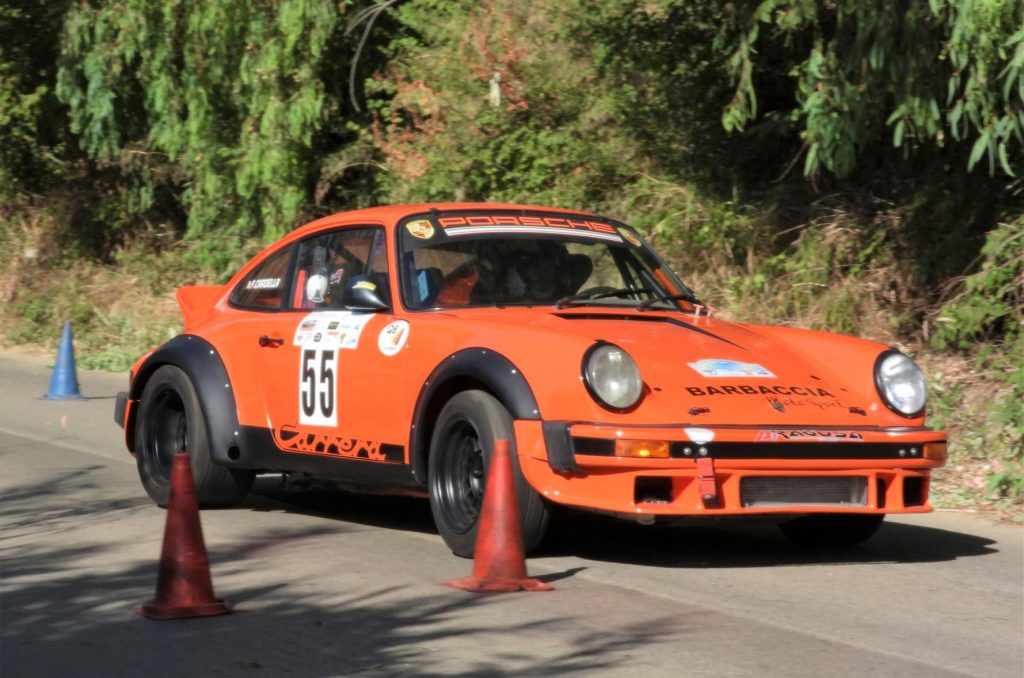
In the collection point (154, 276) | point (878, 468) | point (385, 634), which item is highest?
point (154, 276)

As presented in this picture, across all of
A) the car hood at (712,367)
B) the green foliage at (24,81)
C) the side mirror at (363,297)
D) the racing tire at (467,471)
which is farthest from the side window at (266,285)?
the green foliage at (24,81)

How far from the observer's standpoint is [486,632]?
5.30 meters

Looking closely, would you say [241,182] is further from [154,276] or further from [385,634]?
[385,634]

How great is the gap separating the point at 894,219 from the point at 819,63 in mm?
2574

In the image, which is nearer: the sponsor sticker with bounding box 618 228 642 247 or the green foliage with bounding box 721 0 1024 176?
the sponsor sticker with bounding box 618 228 642 247

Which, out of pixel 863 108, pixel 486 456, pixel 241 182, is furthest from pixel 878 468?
pixel 241 182

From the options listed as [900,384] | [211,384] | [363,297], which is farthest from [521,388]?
[211,384]

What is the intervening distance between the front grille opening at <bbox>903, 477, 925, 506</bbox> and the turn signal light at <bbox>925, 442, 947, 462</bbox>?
11cm

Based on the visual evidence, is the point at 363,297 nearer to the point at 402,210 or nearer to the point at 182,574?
the point at 402,210

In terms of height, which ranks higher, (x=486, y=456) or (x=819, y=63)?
(x=819, y=63)

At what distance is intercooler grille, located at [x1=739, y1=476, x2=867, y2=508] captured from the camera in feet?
20.5

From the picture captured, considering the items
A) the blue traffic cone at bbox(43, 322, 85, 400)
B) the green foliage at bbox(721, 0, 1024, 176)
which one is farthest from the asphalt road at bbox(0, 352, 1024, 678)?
the blue traffic cone at bbox(43, 322, 85, 400)

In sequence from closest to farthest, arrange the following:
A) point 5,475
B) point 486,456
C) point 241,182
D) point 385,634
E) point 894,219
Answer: point 385,634 → point 486,456 → point 5,475 → point 894,219 → point 241,182

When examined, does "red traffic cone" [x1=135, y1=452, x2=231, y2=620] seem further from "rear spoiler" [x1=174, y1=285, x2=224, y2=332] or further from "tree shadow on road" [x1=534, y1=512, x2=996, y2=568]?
"rear spoiler" [x1=174, y1=285, x2=224, y2=332]
